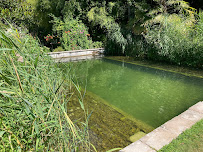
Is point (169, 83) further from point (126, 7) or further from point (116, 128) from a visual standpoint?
point (126, 7)

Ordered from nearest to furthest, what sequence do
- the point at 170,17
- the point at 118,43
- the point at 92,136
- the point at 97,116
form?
the point at 92,136 → the point at 97,116 → the point at 170,17 → the point at 118,43

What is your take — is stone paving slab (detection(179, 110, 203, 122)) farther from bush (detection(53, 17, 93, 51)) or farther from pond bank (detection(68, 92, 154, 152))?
bush (detection(53, 17, 93, 51))

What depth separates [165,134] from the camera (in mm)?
1901

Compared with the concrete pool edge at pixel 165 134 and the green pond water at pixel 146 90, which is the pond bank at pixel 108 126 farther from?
the concrete pool edge at pixel 165 134

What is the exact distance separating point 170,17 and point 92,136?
6797 millimetres

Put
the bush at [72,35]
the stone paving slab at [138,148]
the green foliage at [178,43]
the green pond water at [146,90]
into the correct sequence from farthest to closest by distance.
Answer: the bush at [72,35], the green foliage at [178,43], the green pond water at [146,90], the stone paving slab at [138,148]

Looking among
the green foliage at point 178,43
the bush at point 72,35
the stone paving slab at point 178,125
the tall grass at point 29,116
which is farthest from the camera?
the bush at point 72,35

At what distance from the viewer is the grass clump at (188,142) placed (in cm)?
167

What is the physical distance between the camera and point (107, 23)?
9.33m

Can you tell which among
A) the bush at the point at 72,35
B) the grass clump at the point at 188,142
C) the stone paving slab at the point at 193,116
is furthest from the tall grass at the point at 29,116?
the bush at the point at 72,35

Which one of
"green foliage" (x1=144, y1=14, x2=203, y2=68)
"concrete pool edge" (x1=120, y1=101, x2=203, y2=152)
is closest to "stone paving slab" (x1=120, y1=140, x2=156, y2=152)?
"concrete pool edge" (x1=120, y1=101, x2=203, y2=152)

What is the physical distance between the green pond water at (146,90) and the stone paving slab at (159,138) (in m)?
0.69

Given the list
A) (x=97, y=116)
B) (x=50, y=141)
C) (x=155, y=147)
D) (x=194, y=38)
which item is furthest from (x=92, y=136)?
(x=194, y=38)

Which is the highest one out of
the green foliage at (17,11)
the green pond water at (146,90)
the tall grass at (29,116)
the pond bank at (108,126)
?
the green foliage at (17,11)
